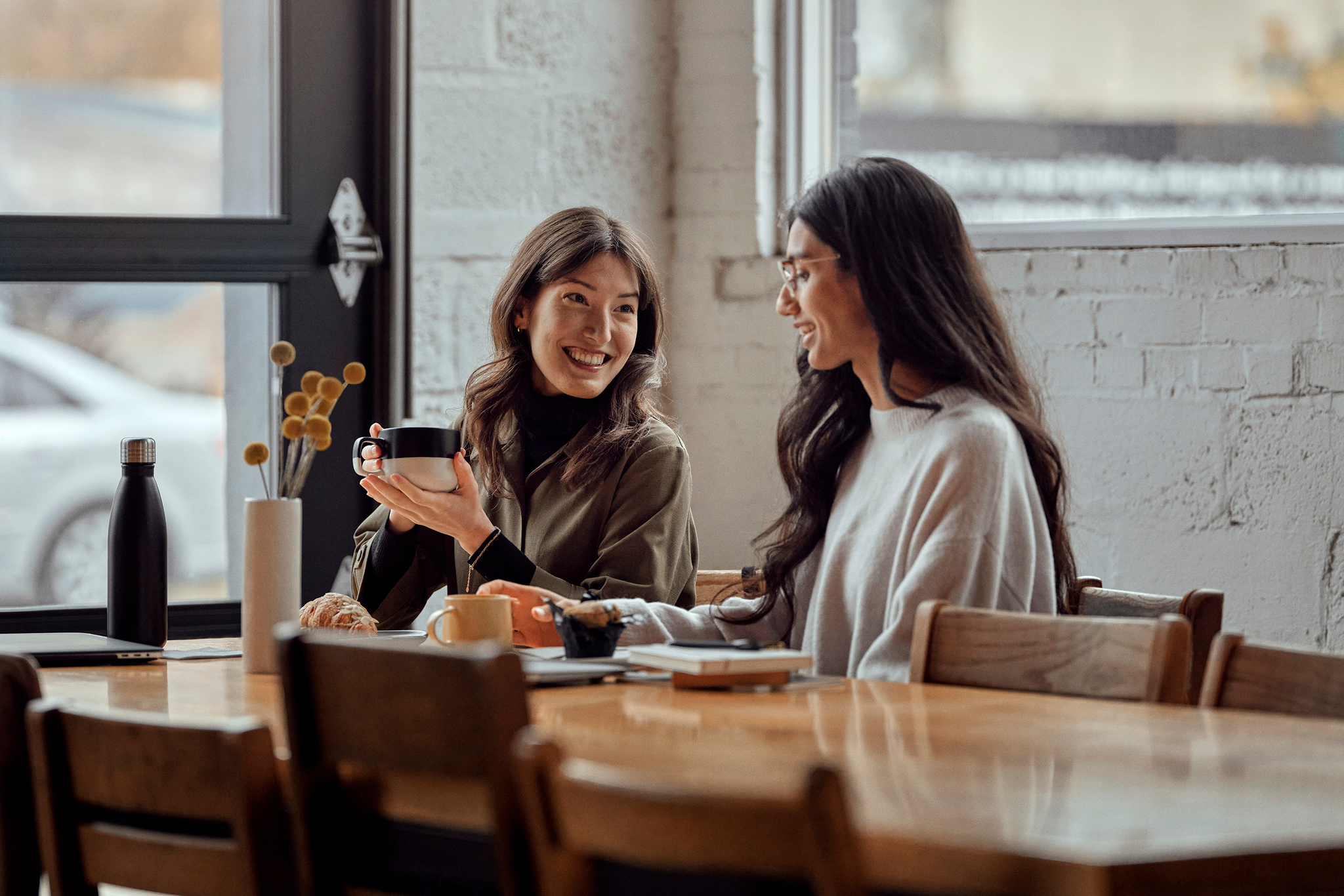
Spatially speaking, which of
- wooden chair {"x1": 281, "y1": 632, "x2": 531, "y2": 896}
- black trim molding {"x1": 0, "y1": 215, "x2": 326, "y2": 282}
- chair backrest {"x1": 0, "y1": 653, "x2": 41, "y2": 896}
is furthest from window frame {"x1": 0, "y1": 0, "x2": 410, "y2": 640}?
wooden chair {"x1": 281, "y1": 632, "x2": 531, "y2": 896}

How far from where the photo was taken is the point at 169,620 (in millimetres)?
2873

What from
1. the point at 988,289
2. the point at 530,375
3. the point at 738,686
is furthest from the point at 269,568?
the point at 988,289

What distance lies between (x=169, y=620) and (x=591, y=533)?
98cm

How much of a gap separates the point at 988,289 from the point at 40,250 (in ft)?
5.61

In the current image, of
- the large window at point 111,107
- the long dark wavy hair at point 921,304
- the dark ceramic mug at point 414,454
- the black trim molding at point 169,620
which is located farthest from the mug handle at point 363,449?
the large window at point 111,107

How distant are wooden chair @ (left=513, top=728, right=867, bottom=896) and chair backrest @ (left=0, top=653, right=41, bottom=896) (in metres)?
0.54

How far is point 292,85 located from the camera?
295cm

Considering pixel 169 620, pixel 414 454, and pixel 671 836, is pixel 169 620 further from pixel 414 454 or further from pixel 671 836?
pixel 671 836

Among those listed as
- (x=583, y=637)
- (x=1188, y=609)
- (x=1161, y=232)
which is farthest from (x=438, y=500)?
(x=1161, y=232)

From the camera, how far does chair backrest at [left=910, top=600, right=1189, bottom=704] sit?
150 cm

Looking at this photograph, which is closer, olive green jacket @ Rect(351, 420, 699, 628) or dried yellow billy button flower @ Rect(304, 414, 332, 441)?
dried yellow billy button flower @ Rect(304, 414, 332, 441)

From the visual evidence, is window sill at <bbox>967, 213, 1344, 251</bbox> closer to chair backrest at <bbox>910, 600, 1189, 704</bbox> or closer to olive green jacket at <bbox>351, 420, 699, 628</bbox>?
olive green jacket at <bbox>351, 420, 699, 628</bbox>

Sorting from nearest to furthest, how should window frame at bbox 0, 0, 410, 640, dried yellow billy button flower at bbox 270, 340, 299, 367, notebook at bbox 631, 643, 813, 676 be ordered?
notebook at bbox 631, 643, 813, 676 < dried yellow billy button flower at bbox 270, 340, 299, 367 < window frame at bbox 0, 0, 410, 640

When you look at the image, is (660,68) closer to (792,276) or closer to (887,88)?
(887,88)
